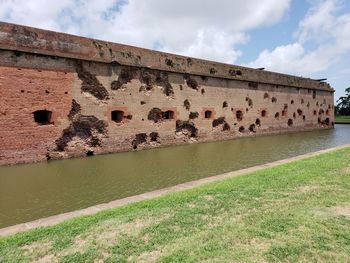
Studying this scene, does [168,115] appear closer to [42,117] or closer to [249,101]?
[42,117]

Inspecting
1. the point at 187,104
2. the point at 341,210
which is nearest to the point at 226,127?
the point at 187,104

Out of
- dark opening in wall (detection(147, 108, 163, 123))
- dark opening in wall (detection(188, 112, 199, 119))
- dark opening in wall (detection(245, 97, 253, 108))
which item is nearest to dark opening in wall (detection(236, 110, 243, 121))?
dark opening in wall (detection(245, 97, 253, 108))

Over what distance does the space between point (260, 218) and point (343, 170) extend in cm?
352

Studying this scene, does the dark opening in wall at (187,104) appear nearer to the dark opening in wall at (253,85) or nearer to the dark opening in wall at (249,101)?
the dark opening in wall at (249,101)

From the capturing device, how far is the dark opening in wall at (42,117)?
1118 cm

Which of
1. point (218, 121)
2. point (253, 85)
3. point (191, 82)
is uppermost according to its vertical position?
point (253, 85)

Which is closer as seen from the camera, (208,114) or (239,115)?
(208,114)

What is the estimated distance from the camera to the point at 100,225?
13.5 ft

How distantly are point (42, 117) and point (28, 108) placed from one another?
0.85 m

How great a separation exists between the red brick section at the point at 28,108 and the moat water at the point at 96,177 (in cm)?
71

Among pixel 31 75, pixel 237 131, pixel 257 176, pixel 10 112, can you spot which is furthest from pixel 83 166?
pixel 237 131

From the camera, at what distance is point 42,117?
37.4ft

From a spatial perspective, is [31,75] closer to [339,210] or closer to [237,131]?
[339,210]

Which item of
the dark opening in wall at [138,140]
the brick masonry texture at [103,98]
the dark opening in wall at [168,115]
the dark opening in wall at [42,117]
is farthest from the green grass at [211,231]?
the dark opening in wall at [168,115]
